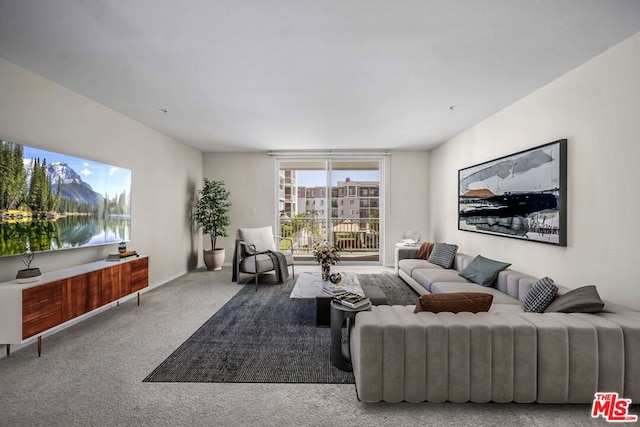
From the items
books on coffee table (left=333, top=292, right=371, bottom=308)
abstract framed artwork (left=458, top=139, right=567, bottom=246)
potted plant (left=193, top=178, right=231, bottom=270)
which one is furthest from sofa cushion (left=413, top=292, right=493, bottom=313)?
potted plant (left=193, top=178, right=231, bottom=270)

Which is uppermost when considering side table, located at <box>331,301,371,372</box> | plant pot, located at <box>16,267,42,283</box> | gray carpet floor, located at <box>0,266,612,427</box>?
plant pot, located at <box>16,267,42,283</box>

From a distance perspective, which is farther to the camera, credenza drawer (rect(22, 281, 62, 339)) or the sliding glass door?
the sliding glass door

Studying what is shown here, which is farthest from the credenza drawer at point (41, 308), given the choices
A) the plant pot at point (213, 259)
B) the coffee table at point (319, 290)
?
the plant pot at point (213, 259)

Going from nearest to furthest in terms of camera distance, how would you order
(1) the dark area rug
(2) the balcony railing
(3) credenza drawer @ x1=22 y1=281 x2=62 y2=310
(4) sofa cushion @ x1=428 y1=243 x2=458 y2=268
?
(1) the dark area rug < (3) credenza drawer @ x1=22 y1=281 x2=62 y2=310 < (4) sofa cushion @ x1=428 y1=243 x2=458 y2=268 < (2) the balcony railing

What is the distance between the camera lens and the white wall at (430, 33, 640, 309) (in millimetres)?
2342

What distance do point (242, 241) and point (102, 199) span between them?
2.19 m

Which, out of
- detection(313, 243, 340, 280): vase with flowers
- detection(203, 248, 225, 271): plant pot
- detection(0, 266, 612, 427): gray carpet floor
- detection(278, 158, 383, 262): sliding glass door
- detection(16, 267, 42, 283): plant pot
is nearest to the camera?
detection(0, 266, 612, 427): gray carpet floor

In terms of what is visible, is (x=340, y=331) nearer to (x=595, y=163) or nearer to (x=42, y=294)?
(x=42, y=294)

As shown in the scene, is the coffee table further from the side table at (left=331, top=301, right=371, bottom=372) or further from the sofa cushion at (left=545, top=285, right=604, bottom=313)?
the sofa cushion at (left=545, top=285, right=604, bottom=313)

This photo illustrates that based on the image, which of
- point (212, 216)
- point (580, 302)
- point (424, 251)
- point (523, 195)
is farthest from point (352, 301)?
point (212, 216)

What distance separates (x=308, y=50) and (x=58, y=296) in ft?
10.1

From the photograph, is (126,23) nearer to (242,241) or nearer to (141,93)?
(141,93)

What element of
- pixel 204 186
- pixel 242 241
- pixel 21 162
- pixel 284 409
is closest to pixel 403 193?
pixel 242 241

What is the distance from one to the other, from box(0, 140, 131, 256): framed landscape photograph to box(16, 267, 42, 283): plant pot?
0.74 feet
